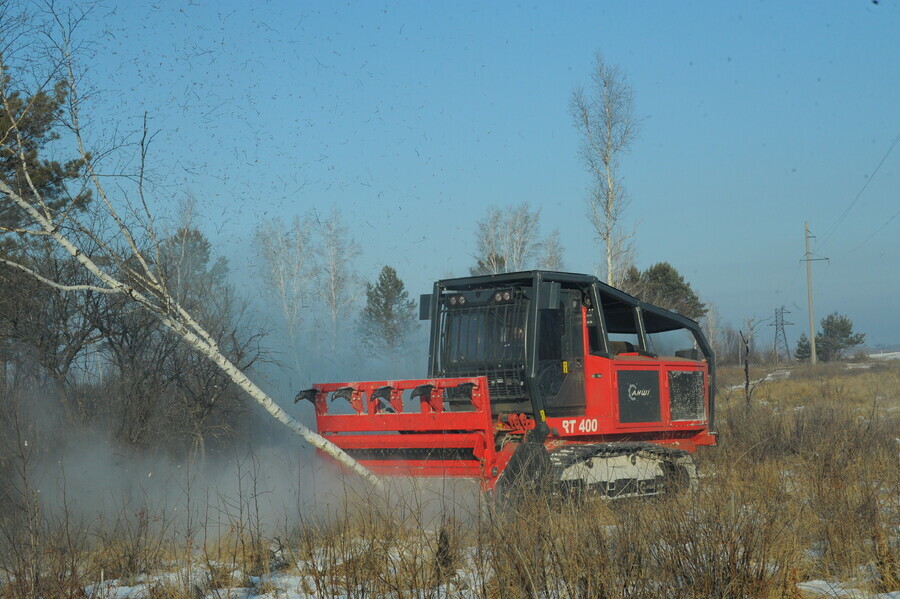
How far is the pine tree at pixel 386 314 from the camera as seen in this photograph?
40188mm

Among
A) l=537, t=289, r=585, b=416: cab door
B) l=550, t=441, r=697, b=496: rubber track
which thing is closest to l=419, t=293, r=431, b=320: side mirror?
l=537, t=289, r=585, b=416: cab door

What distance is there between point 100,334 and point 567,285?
6.36m

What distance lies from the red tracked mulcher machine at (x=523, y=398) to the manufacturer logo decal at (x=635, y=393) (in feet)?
0.04

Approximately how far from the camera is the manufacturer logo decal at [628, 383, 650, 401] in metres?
10.8

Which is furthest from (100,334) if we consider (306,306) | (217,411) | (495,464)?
(306,306)

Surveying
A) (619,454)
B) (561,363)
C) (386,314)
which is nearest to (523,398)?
(561,363)

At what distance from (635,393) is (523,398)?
1.73 meters

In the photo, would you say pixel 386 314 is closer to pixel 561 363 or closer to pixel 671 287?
pixel 671 287

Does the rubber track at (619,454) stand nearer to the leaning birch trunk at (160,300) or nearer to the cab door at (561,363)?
the cab door at (561,363)

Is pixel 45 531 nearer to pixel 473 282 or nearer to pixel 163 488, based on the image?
pixel 163 488

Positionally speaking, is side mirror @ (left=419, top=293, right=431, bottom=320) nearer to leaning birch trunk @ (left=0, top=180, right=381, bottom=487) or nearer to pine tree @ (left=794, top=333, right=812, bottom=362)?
leaning birch trunk @ (left=0, top=180, right=381, bottom=487)

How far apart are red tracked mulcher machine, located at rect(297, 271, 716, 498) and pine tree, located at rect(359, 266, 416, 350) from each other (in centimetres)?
2803

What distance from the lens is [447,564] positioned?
247 inches

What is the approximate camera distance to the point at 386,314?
4156 cm
